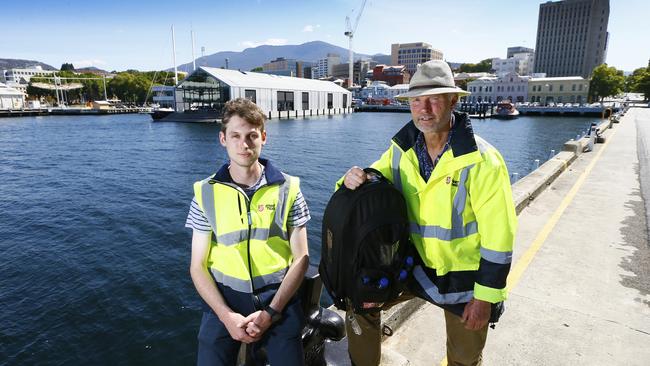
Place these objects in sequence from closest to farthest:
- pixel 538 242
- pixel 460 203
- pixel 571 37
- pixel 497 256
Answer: pixel 497 256 → pixel 460 203 → pixel 538 242 → pixel 571 37

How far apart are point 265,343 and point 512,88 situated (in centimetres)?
11520

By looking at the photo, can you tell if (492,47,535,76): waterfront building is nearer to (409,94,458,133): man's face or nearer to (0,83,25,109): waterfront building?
(0,83,25,109): waterfront building

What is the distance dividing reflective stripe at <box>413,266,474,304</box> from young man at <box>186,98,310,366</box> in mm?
769

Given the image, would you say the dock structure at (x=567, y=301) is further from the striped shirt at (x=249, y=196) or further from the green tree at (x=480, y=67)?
the green tree at (x=480, y=67)

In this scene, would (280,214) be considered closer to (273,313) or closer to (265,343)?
(273,313)

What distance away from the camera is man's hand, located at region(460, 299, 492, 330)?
2168mm

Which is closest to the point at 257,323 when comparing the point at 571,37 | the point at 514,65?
the point at 571,37

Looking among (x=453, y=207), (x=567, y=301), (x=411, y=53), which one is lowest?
(x=567, y=301)

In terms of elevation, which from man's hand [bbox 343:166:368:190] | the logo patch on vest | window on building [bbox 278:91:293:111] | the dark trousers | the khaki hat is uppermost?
window on building [bbox 278:91:293:111]

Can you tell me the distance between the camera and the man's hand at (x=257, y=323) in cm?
222

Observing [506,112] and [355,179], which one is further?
[506,112]

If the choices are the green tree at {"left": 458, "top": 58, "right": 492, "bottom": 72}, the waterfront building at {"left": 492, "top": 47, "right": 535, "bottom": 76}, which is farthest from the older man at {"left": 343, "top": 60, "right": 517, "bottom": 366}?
the green tree at {"left": 458, "top": 58, "right": 492, "bottom": 72}

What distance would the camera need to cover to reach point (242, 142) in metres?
2.45

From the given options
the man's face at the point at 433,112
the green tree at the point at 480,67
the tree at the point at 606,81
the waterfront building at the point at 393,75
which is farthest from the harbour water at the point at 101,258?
the green tree at the point at 480,67
